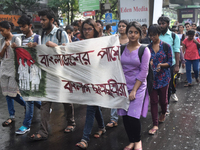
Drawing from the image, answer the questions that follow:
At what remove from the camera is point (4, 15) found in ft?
66.5

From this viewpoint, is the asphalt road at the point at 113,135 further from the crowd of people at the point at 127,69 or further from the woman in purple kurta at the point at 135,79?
the woman in purple kurta at the point at 135,79

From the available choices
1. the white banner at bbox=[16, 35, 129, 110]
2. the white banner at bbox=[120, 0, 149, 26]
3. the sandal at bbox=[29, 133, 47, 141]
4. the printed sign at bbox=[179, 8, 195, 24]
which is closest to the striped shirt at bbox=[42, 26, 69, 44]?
the white banner at bbox=[16, 35, 129, 110]

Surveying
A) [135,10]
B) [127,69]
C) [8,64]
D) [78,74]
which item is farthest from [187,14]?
[127,69]

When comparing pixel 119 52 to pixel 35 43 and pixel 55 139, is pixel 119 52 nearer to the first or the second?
pixel 35 43

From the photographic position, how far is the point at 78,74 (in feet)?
12.8

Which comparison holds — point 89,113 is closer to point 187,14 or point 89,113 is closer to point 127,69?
point 127,69

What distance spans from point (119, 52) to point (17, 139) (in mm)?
2240

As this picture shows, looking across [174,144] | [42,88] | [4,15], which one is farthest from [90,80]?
[4,15]

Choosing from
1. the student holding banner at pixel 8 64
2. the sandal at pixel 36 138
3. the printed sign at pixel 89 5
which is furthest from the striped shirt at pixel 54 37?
the printed sign at pixel 89 5

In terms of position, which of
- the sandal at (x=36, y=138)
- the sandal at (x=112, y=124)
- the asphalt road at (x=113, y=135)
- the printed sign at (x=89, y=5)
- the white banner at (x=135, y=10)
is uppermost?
the printed sign at (x=89, y=5)

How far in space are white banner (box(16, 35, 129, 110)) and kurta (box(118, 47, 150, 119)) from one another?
0.08 m

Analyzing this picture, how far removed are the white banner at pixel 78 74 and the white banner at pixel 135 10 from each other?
5.27 metres

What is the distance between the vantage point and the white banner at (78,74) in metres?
3.56

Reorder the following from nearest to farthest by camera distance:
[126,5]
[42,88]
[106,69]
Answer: [106,69] → [42,88] → [126,5]
